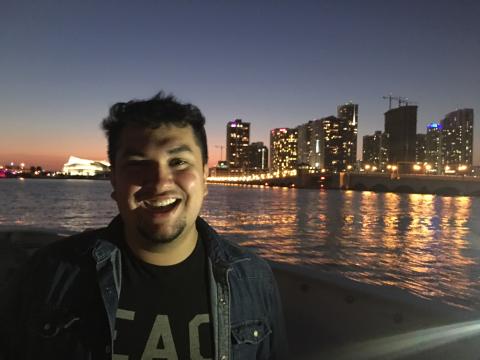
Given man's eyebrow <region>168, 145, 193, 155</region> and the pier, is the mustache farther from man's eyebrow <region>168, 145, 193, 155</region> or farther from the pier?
the pier

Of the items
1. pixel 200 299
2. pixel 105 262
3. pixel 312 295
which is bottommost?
pixel 312 295

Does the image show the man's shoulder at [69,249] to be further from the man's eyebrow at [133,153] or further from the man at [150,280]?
the man's eyebrow at [133,153]

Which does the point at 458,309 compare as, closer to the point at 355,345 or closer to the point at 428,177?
the point at 355,345

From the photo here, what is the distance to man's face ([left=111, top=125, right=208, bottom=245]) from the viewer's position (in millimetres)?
1881

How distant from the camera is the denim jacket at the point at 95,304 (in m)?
1.77

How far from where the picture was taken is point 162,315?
176cm

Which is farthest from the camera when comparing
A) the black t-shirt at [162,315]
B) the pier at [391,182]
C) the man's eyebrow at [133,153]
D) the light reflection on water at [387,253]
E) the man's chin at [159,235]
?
the pier at [391,182]

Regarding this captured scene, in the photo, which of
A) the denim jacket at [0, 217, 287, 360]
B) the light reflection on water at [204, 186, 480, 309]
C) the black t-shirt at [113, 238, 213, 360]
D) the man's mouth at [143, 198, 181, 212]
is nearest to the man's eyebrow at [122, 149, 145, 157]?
the man's mouth at [143, 198, 181, 212]

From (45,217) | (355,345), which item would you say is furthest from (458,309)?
(45,217)

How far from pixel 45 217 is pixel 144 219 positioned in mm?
31956

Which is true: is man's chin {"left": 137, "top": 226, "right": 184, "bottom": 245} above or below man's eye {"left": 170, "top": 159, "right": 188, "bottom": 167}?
below

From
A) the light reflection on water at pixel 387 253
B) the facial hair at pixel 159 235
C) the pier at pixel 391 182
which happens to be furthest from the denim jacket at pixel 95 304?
the pier at pixel 391 182

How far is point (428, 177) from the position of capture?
101625mm

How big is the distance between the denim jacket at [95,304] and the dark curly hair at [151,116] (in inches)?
19.5
